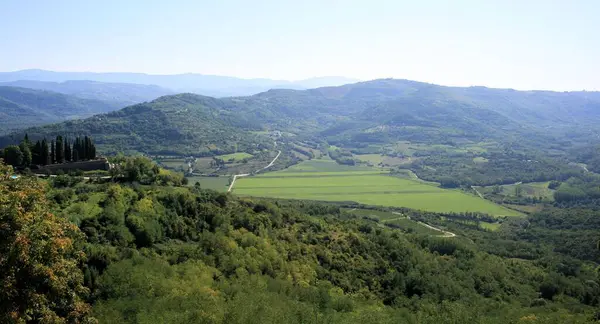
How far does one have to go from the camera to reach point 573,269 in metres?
81.9

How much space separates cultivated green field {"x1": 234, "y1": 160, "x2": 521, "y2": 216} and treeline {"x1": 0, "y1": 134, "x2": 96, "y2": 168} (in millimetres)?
A: 69431

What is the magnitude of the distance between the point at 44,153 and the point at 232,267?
3567cm

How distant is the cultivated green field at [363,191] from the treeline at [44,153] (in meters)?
69.4

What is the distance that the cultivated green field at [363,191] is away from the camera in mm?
139250

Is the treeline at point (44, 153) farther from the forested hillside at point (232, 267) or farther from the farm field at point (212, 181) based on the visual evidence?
the farm field at point (212, 181)

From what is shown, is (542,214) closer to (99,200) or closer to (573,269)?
(573,269)

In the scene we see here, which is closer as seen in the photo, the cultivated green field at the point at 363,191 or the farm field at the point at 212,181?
the cultivated green field at the point at 363,191

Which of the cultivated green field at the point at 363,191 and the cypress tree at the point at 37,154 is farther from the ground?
the cypress tree at the point at 37,154

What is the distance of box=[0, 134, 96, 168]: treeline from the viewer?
58688 millimetres

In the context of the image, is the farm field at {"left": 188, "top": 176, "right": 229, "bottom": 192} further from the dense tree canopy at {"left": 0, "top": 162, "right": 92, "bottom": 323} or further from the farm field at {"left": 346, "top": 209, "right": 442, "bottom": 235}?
the dense tree canopy at {"left": 0, "top": 162, "right": 92, "bottom": 323}

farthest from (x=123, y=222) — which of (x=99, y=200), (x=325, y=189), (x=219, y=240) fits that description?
(x=325, y=189)

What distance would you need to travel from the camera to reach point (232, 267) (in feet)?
151

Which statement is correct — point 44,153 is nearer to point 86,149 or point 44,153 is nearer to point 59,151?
point 59,151

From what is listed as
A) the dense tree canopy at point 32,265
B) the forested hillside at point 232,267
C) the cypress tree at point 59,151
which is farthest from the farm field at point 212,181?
the dense tree canopy at point 32,265
